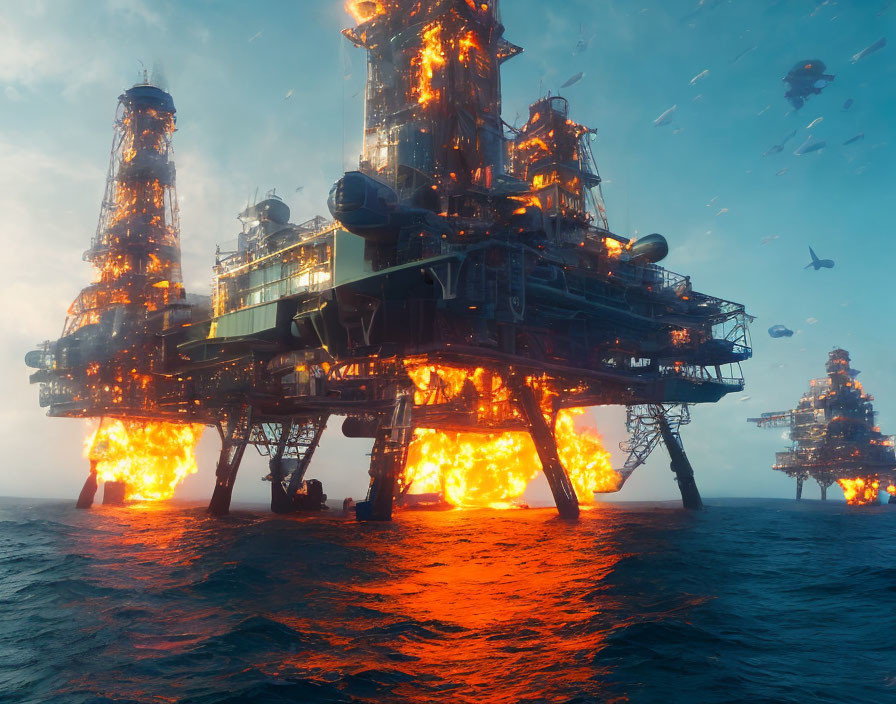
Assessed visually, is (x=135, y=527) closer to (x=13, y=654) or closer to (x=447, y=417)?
(x=447, y=417)

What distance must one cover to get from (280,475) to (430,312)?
78.1 feet

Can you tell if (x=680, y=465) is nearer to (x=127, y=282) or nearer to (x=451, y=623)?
(x=451, y=623)

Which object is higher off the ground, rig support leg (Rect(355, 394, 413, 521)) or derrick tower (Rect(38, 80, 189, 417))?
derrick tower (Rect(38, 80, 189, 417))

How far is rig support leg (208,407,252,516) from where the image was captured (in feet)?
151

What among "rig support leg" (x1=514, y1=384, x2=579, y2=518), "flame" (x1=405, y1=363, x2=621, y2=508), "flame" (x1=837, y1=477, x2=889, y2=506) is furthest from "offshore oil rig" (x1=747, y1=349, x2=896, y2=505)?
"rig support leg" (x1=514, y1=384, x2=579, y2=518)

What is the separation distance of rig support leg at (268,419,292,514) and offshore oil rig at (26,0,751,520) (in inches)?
6.7

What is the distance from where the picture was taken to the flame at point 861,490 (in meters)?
91.0

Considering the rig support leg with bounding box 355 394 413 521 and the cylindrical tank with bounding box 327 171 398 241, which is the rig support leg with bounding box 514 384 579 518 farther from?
the cylindrical tank with bounding box 327 171 398 241

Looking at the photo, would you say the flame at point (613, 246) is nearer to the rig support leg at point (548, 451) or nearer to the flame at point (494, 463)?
the rig support leg at point (548, 451)

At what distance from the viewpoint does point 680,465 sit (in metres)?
50.3

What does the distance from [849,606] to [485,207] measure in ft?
86.1

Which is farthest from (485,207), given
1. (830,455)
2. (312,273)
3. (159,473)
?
(830,455)

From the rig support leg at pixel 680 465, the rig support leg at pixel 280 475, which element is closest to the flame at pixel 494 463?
the rig support leg at pixel 680 465

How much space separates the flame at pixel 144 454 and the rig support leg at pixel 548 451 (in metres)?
46.7
